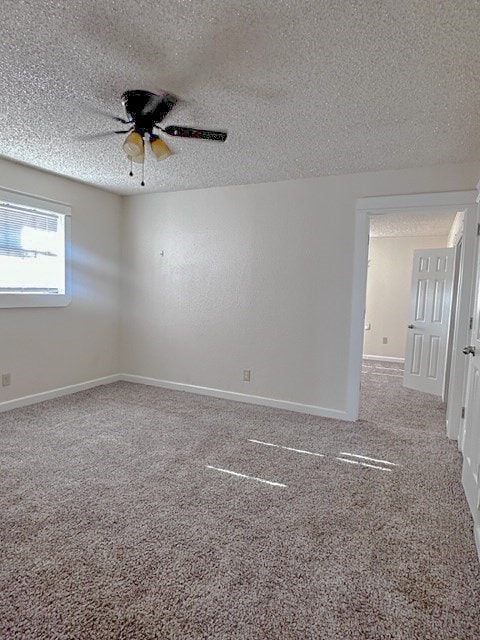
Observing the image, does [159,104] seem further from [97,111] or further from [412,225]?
[412,225]

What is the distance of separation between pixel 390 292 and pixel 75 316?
5387 millimetres

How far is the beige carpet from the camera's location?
1.45 metres

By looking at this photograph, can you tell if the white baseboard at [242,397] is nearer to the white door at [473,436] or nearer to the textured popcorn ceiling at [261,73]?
the white door at [473,436]

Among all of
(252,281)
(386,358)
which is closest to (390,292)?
(386,358)

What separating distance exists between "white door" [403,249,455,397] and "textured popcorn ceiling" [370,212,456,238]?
519mm

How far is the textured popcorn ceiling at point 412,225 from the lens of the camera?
519 cm

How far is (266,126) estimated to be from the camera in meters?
2.64

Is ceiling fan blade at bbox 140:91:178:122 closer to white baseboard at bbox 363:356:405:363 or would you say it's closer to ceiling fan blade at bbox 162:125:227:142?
ceiling fan blade at bbox 162:125:227:142

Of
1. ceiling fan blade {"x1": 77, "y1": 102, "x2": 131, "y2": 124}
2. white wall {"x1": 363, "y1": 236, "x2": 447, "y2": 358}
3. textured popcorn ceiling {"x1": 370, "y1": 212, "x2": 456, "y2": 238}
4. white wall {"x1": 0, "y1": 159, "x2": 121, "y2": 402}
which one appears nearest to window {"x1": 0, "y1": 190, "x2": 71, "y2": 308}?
white wall {"x1": 0, "y1": 159, "x2": 121, "y2": 402}

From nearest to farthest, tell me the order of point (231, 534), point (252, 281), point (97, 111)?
point (231, 534), point (97, 111), point (252, 281)

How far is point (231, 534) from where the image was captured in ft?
6.37

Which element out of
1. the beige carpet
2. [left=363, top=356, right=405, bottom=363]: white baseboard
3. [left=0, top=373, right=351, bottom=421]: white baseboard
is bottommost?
the beige carpet

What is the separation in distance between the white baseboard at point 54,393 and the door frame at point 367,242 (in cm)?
301

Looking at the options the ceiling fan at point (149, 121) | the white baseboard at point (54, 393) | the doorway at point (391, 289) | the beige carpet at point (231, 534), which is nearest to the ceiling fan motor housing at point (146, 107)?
the ceiling fan at point (149, 121)
